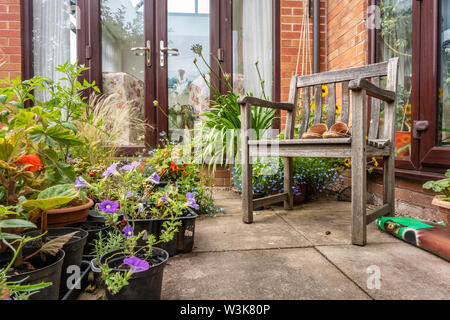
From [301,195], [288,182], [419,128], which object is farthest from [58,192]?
[419,128]

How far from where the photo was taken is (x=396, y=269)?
113cm

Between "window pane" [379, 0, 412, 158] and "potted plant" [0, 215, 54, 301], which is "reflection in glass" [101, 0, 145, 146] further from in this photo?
"potted plant" [0, 215, 54, 301]

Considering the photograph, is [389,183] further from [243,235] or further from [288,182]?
[243,235]

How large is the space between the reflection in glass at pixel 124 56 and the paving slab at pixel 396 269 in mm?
2513

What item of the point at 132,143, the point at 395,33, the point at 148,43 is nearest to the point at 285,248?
the point at 395,33

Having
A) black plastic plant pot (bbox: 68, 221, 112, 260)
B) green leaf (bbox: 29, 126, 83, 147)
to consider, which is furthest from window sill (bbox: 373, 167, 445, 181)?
green leaf (bbox: 29, 126, 83, 147)

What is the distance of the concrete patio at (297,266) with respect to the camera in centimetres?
96

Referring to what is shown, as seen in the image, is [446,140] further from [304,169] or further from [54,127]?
[54,127]

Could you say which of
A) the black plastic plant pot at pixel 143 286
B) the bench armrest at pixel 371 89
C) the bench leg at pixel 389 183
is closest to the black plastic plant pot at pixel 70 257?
the black plastic plant pot at pixel 143 286

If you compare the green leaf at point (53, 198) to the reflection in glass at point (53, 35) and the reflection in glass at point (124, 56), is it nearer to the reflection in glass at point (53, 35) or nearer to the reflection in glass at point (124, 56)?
the reflection in glass at point (124, 56)

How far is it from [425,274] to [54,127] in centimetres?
140

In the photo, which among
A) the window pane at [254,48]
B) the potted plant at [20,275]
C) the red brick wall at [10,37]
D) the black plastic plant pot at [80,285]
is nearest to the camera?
the potted plant at [20,275]

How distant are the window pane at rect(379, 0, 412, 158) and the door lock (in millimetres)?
124

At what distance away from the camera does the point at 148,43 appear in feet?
10.6
